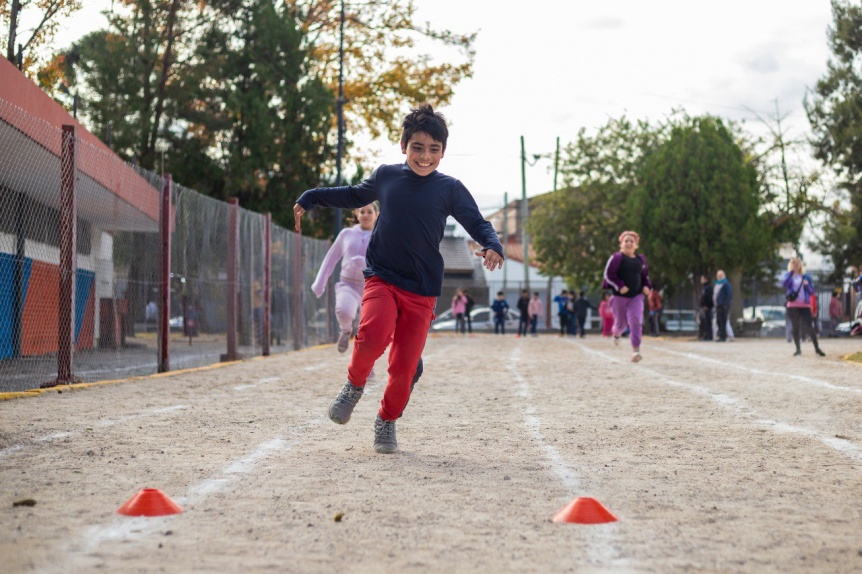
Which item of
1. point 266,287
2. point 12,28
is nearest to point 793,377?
point 266,287

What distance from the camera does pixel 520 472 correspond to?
19.4 ft

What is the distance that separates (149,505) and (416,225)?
8.62 ft

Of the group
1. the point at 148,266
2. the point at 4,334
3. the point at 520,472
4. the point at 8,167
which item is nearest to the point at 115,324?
the point at 148,266

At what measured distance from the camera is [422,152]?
22.2 feet

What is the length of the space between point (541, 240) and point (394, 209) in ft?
136

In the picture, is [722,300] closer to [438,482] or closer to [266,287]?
[266,287]

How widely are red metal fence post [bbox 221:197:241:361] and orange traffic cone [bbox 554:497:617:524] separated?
1439 centimetres

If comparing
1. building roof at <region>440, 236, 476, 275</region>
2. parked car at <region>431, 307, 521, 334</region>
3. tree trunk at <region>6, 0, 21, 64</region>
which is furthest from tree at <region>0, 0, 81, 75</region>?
building roof at <region>440, 236, 476, 275</region>

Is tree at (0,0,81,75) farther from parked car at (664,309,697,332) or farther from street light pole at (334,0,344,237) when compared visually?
parked car at (664,309,697,332)

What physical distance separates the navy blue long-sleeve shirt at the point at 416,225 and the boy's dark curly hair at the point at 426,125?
0.22m

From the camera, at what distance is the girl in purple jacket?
17250 mm

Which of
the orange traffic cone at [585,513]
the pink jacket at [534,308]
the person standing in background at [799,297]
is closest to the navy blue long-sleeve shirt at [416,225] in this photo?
the orange traffic cone at [585,513]

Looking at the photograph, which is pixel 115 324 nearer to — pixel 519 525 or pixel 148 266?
pixel 148 266

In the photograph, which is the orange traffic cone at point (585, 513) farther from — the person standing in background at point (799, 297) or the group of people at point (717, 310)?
the group of people at point (717, 310)
